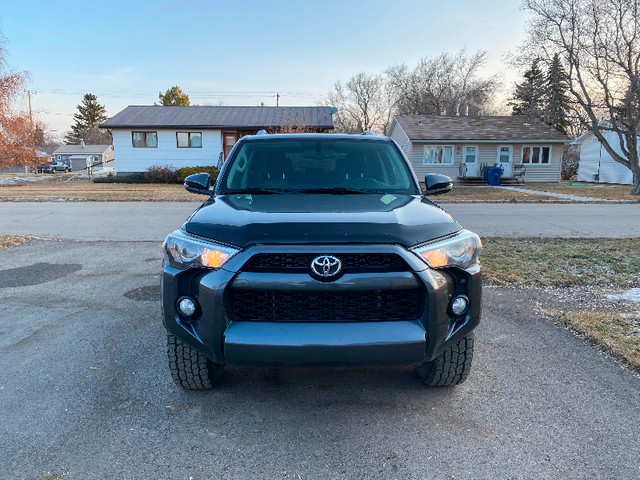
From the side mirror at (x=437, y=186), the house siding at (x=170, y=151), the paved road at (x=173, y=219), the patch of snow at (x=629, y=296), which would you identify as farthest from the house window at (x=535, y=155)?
the side mirror at (x=437, y=186)

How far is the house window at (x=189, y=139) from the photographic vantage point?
90.6ft

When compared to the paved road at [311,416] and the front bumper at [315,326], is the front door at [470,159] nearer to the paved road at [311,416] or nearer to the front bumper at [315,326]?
the paved road at [311,416]

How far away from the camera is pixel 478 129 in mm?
29172

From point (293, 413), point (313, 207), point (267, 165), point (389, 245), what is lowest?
point (293, 413)

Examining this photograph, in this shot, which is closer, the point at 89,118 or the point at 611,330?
the point at 611,330

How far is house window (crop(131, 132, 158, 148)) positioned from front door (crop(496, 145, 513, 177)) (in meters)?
22.6

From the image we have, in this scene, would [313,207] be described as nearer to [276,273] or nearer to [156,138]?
[276,273]

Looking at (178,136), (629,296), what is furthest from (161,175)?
(629,296)

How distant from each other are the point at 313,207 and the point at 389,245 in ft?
2.06

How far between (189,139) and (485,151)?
19.4m

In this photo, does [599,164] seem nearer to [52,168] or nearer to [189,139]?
[189,139]

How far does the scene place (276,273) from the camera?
2.33 metres

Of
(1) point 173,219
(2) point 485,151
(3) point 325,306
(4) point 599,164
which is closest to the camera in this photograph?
(3) point 325,306

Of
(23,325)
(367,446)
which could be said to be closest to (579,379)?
(367,446)
